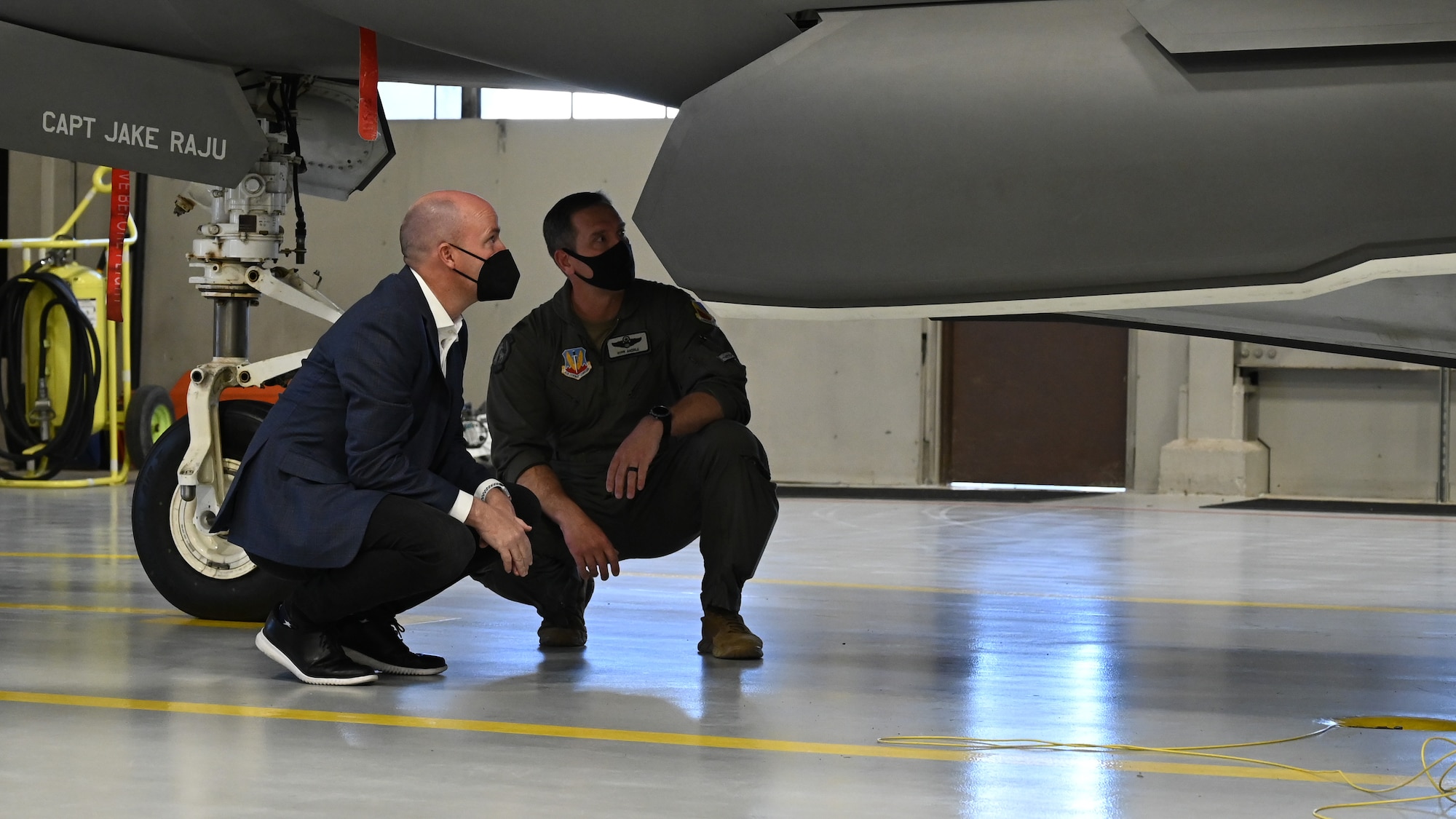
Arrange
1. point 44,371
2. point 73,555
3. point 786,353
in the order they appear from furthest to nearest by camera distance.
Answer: point 786,353, point 44,371, point 73,555

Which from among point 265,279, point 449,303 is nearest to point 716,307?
point 449,303

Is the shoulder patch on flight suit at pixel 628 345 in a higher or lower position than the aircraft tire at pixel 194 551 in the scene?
higher

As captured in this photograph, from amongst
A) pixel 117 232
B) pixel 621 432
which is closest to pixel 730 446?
pixel 621 432

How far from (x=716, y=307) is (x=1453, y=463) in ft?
27.7

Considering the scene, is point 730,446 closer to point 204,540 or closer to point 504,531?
point 504,531

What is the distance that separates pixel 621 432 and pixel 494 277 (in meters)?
0.71

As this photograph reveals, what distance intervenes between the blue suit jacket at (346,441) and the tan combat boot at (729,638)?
2.49ft

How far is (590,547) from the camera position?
10.5 feet

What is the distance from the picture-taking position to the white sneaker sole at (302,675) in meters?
2.96

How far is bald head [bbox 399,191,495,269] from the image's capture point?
9.66 feet

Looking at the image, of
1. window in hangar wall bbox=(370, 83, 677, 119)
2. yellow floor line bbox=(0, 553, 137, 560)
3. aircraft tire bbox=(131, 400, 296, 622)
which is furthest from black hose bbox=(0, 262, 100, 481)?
aircraft tire bbox=(131, 400, 296, 622)

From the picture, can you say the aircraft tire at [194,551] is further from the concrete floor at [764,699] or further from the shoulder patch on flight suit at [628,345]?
the shoulder patch on flight suit at [628,345]

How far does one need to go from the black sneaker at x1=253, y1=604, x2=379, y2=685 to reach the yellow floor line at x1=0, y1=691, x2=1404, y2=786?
0.22m

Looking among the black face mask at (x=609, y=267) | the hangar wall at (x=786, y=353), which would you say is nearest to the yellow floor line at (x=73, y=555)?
the black face mask at (x=609, y=267)
